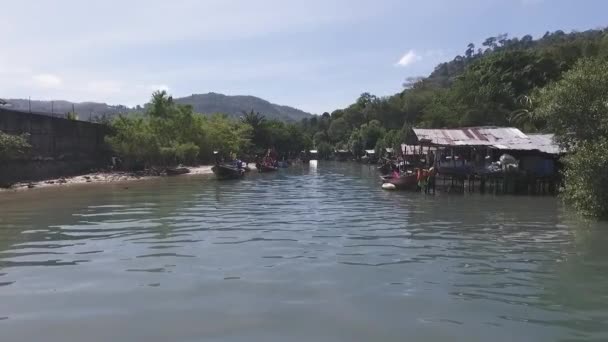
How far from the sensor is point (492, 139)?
39.1 meters

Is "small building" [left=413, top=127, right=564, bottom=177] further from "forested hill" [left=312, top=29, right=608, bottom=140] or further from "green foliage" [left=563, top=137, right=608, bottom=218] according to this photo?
"forested hill" [left=312, top=29, right=608, bottom=140]

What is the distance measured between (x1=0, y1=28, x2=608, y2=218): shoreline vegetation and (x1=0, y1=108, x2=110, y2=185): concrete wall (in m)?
1.78

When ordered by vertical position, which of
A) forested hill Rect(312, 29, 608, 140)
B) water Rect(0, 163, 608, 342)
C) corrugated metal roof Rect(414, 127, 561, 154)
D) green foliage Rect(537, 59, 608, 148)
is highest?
forested hill Rect(312, 29, 608, 140)

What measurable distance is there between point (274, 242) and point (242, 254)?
2.02 m

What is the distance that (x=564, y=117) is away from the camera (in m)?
27.2

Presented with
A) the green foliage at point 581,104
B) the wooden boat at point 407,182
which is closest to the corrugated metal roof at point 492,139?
the wooden boat at point 407,182

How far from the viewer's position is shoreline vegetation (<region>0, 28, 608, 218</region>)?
25.0 metres

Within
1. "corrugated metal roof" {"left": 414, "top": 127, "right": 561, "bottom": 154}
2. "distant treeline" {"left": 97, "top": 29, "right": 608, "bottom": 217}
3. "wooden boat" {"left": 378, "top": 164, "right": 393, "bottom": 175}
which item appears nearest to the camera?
"distant treeline" {"left": 97, "top": 29, "right": 608, "bottom": 217}

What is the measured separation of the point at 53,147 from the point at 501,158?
3381 centimetres

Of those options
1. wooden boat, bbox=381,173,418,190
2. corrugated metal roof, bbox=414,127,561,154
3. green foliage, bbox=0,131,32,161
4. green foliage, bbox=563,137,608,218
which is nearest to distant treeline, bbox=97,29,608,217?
green foliage, bbox=563,137,608,218

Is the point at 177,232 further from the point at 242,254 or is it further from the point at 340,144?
the point at 340,144

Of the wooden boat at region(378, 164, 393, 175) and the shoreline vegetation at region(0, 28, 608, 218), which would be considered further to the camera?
the wooden boat at region(378, 164, 393, 175)

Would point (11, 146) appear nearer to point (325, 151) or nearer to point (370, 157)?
point (370, 157)

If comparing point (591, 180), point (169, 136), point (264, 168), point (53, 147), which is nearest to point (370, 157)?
point (264, 168)
